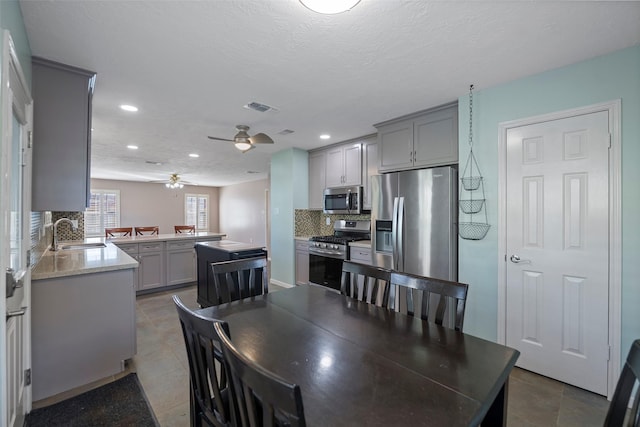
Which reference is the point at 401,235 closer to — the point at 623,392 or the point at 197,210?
the point at 623,392

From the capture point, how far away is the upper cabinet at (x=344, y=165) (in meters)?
4.21

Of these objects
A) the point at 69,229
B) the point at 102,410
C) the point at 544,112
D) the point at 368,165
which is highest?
the point at 544,112

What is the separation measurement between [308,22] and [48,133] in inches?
78.6

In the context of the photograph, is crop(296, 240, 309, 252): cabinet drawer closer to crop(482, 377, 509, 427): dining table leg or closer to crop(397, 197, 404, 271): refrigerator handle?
crop(397, 197, 404, 271): refrigerator handle

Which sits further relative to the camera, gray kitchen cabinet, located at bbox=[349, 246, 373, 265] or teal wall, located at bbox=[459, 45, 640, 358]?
gray kitchen cabinet, located at bbox=[349, 246, 373, 265]

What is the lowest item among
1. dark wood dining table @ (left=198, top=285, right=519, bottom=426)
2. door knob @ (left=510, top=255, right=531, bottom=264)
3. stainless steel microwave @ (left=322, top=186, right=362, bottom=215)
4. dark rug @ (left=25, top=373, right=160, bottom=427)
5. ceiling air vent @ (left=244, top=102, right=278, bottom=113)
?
dark rug @ (left=25, top=373, right=160, bottom=427)

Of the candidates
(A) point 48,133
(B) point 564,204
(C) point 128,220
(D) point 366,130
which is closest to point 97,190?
(C) point 128,220

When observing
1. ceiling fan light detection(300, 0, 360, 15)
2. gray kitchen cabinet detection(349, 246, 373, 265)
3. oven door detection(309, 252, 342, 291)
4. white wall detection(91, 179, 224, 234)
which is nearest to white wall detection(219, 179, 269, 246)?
white wall detection(91, 179, 224, 234)

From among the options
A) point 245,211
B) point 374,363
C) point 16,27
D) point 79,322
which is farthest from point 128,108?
point 245,211

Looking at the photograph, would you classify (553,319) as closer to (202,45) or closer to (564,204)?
(564,204)

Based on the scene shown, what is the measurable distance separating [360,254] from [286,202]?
1744 millimetres

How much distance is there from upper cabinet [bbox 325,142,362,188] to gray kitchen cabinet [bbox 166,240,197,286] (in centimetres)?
260

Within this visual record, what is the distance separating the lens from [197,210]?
10.5 meters

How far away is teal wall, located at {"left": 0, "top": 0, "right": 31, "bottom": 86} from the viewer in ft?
4.12
